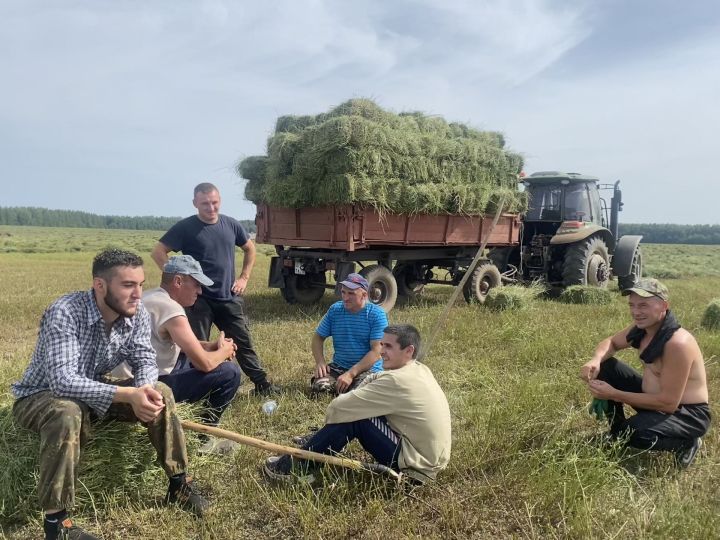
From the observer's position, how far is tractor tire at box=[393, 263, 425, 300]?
397 inches

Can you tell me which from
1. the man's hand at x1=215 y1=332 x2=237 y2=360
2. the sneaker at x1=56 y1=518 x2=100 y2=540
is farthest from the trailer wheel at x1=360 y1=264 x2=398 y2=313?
the sneaker at x1=56 y1=518 x2=100 y2=540

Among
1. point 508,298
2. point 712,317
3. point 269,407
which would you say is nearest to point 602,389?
point 269,407

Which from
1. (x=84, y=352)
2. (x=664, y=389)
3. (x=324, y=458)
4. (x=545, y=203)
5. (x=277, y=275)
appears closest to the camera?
(x=84, y=352)

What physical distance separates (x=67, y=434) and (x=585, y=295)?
29.7 ft

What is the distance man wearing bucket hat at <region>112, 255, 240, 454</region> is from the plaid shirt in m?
0.28

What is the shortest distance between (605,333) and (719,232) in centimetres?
9022

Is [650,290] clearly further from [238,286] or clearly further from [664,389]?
[238,286]

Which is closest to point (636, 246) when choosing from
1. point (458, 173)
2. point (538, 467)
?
point (458, 173)

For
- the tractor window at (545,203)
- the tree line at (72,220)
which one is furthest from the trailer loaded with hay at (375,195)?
the tree line at (72,220)

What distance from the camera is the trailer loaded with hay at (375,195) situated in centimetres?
756

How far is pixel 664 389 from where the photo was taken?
126 inches

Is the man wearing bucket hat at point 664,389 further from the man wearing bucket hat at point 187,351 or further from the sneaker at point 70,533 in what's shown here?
the sneaker at point 70,533

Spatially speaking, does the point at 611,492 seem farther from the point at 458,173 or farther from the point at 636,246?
the point at 636,246

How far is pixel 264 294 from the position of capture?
1078 centimetres
